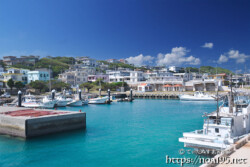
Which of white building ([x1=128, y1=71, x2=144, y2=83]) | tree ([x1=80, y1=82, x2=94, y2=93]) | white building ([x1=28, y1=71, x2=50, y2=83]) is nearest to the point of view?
tree ([x1=80, y1=82, x2=94, y2=93])

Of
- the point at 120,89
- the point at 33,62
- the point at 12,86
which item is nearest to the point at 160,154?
the point at 12,86

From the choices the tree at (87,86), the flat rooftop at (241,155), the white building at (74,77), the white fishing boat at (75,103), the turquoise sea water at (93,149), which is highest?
the white building at (74,77)

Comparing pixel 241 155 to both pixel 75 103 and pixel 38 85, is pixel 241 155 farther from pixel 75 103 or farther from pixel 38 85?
pixel 38 85

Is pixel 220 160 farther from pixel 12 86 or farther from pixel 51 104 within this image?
pixel 12 86

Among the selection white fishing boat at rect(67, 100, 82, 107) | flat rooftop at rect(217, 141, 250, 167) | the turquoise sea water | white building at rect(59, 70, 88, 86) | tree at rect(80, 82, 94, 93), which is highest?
white building at rect(59, 70, 88, 86)

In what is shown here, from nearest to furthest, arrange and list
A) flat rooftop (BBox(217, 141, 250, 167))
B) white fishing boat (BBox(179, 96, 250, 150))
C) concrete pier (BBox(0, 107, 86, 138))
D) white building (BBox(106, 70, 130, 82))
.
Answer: flat rooftop (BBox(217, 141, 250, 167)), white fishing boat (BBox(179, 96, 250, 150)), concrete pier (BBox(0, 107, 86, 138)), white building (BBox(106, 70, 130, 82))

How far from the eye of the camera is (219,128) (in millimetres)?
16156

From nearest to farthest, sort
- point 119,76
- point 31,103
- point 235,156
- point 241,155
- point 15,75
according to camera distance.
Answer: point 235,156 < point 241,155 < point 31,103 < point 15,75 < point 119,76

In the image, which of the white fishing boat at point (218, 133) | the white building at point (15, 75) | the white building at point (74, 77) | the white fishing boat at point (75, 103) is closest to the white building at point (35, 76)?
the white building at point (15, 75)

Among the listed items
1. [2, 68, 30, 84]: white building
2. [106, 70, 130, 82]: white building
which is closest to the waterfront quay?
[2, 68, 30, 84]: white building

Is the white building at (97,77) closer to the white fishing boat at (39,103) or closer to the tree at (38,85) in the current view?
the tree at (38,85)

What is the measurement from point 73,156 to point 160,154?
674 cm

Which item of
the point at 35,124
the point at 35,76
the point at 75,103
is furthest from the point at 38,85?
the point at 35,124

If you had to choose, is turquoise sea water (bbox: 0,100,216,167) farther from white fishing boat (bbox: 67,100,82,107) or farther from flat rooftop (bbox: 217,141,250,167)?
white fishing boat (bbox: 67,100,82,107)
